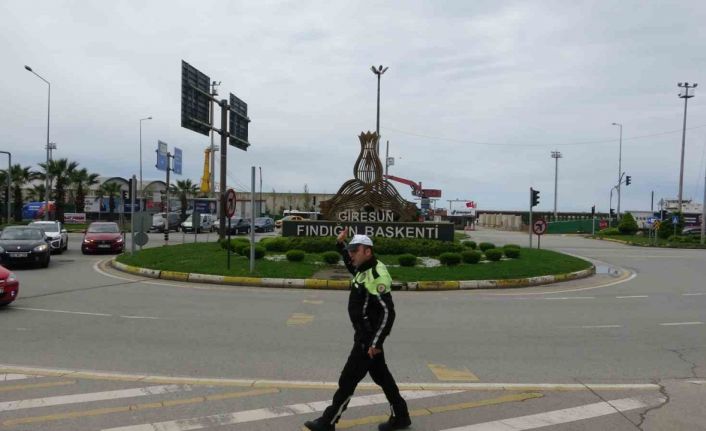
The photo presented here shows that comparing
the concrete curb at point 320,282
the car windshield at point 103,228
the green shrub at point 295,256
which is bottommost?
the concrete curb at point 320,282

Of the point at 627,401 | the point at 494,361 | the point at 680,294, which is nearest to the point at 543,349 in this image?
the point at 494,361

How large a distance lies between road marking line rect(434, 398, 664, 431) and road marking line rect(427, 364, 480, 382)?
126 centimetres

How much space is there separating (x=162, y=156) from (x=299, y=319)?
136 ft

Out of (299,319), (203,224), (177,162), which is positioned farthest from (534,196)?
(177,162)

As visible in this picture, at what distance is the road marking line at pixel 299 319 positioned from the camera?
9543mm

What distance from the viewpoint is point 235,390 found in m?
5.67

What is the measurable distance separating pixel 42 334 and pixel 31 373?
7.79 feet

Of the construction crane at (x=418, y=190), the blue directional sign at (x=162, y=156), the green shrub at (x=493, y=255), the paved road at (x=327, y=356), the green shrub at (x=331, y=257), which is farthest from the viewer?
the construction crane at (x=418, y=190)

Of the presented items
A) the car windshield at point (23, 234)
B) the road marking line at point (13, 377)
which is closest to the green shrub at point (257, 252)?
the car windshield at point (23, 234)

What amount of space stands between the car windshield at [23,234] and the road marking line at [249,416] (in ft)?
57.1

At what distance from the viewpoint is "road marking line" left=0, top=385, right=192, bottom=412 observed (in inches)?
202

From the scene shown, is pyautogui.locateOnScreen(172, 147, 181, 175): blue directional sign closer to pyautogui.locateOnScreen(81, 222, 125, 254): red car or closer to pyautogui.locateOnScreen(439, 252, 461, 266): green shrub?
pyautogui.locateOnScreen(81, 222, 125, 254): red car

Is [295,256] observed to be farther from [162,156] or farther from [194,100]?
[162,156]

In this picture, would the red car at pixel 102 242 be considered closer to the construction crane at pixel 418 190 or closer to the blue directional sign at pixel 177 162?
the blue directional sign at pixel 177 162
